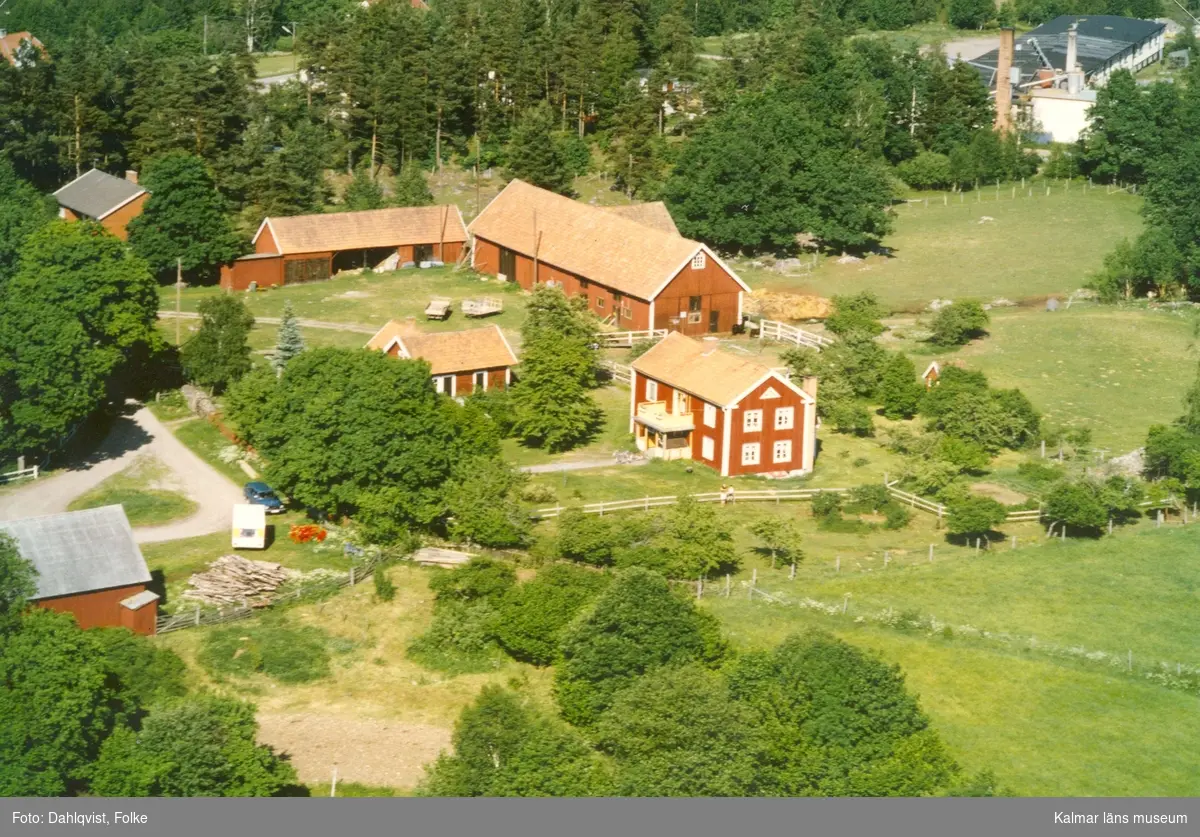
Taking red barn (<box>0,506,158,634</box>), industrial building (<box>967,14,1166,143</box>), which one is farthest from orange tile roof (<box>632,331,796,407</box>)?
industrial building (<box>967,14,1166,143</box>)

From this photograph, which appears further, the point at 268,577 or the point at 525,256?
the point at 525,256

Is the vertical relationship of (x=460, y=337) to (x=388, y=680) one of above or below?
above

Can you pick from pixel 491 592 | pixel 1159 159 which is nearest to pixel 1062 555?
pixel 491 592

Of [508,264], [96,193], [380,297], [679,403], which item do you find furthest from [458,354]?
[96,193]

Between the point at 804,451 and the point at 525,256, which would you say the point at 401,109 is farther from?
the point at 804,451

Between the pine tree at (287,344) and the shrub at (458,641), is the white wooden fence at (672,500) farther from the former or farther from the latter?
the pine tree at (287,344)

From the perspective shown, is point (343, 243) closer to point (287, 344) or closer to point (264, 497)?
point (287, 344)
